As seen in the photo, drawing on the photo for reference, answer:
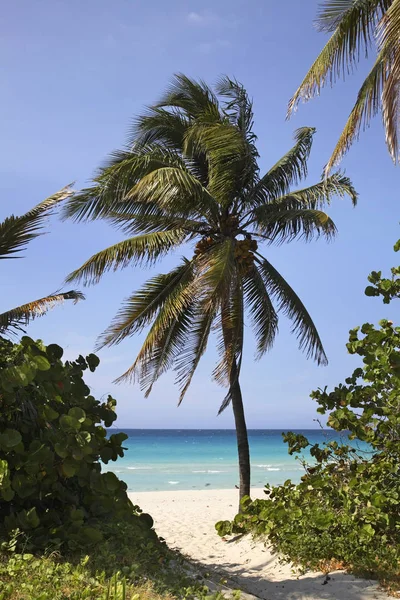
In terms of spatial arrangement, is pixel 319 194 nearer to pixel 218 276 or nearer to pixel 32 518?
pixel 218 276

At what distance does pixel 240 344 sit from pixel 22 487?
269 inches

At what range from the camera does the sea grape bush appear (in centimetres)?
486

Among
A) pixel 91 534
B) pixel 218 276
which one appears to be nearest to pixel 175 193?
pixel 218 276

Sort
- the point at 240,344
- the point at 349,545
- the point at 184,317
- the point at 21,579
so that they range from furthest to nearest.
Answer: the point at 184,317 < the point at 240,344 < the point at 349,545 < the point at 21,579

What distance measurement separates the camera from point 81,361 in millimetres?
6285

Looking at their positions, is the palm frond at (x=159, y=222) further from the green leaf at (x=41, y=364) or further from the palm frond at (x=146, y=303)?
the green leaf at (x=41, y=364)

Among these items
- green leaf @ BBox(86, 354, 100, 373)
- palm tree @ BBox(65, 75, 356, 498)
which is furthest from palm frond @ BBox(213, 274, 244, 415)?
green leaf @ BBox(86, 354, 100, 373)

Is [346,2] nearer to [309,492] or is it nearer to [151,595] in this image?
[309,492]

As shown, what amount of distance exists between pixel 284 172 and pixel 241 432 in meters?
5.73

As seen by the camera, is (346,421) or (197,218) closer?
(346,421)

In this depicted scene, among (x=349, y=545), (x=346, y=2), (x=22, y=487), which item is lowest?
(x=349, y=545)

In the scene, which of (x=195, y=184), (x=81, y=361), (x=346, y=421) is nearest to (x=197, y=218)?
(x=195, y=184)

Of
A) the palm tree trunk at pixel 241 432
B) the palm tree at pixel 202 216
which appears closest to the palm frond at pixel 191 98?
the palm tree at pixel 202 216

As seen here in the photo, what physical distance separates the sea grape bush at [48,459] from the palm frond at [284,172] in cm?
786
